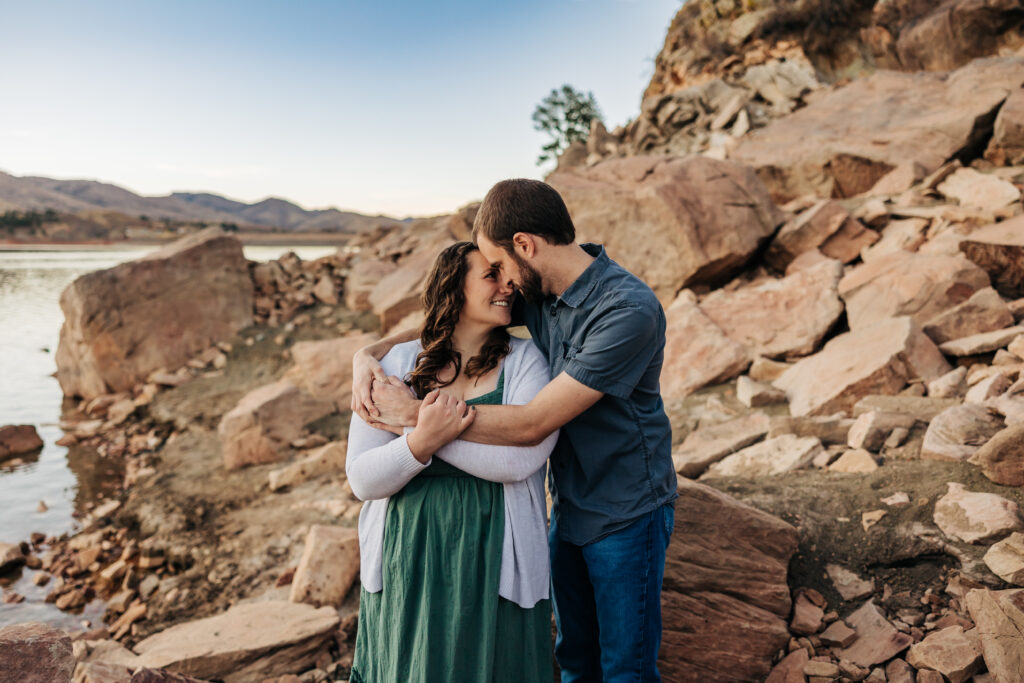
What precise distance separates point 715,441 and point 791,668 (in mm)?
1986

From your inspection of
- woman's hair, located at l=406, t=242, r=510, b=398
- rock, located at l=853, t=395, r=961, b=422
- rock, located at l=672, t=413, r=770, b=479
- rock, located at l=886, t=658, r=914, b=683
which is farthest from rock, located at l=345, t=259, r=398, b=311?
rock, located at l=886, t=658, r=914, b=683

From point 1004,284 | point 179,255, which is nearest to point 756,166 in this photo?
point 1004,284

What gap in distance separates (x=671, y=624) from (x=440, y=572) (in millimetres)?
1417

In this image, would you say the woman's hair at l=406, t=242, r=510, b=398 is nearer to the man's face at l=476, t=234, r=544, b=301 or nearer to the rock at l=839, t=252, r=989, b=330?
the man's face at l=476, t=234, r=544, b=301

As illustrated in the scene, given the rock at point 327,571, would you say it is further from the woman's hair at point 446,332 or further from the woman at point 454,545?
the woman's hair at point 446,332

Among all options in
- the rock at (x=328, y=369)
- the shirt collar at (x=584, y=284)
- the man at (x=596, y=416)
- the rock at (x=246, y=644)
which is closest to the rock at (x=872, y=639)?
the man at (x=596, y=416)

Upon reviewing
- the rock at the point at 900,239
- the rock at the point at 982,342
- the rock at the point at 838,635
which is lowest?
the rock at the point at 838,635

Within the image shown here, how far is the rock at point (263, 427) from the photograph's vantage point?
6.71 meters

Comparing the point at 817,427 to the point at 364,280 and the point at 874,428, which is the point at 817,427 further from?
the point at 364,280

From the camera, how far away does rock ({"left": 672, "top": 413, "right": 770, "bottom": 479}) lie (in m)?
4.22

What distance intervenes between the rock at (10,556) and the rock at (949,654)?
278 inches

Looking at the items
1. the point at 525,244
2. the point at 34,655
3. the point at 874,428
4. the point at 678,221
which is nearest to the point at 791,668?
the point at 874,428

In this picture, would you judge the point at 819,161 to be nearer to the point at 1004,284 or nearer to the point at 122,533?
the point at 1004,284

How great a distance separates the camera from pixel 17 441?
28.4ft
